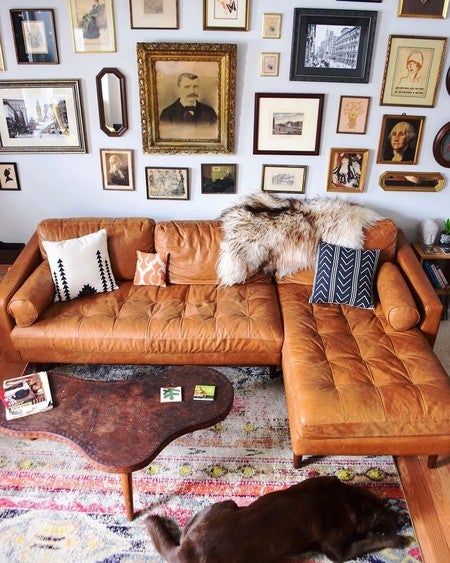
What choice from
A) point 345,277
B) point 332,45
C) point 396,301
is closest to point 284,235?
point 345,277

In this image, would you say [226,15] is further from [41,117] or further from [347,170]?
[41,117]

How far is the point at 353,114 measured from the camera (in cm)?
314

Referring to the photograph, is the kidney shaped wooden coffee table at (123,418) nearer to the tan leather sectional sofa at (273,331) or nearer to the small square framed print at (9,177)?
the tan leather sectional sofa at (273,331)

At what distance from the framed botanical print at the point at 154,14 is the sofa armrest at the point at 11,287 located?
1569mm

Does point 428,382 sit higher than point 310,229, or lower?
lower

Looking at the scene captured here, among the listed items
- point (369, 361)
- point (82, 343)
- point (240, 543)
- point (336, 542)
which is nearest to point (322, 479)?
point (336, 542)

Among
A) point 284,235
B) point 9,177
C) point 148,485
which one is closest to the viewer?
point 148,485

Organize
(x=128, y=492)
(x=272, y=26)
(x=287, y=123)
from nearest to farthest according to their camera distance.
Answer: (x=128, y=492) → (x=272, y=26) → (x=287, y=123)

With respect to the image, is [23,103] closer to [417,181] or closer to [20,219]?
[20,219]

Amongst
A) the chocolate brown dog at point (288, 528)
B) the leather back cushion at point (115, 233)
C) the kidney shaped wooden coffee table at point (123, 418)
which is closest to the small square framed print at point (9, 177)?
the leather back cushion at point (115, 233)

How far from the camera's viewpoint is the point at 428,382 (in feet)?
7.61

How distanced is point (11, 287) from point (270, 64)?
207 cm

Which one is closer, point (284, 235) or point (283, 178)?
point (284, 235)

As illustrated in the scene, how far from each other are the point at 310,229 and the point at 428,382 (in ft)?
3.90
